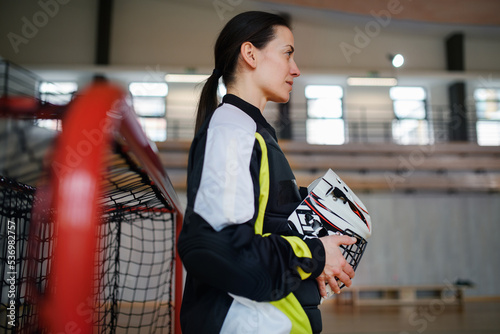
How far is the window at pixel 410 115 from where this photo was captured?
10156 millimetres

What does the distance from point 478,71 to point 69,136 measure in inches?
447

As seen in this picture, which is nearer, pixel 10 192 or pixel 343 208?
pixel 343 208

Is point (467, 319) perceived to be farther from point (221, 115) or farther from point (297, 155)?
point (221, 115)

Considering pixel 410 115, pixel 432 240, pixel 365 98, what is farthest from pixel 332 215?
pixel 410 115

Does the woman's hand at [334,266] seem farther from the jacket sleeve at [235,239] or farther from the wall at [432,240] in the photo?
the wall at [432,240]

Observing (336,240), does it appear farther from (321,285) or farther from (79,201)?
(79,201)

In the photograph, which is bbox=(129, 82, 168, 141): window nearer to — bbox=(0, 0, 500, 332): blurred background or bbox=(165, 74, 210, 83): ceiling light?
bbox=(0, 0, 500, 332): blurred background

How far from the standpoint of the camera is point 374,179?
8.36 meters

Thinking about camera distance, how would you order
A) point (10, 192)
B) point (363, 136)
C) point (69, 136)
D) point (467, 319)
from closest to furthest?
point (69, 136) < point (10, 192) < point (467, 319) < point (363, 136)

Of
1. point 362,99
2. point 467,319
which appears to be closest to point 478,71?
point 362,99

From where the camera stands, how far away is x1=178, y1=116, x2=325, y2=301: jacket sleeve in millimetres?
755

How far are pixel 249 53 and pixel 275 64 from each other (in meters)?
0.07

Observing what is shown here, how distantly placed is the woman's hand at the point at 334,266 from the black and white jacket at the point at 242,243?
0.02 m

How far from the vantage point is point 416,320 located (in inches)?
202
